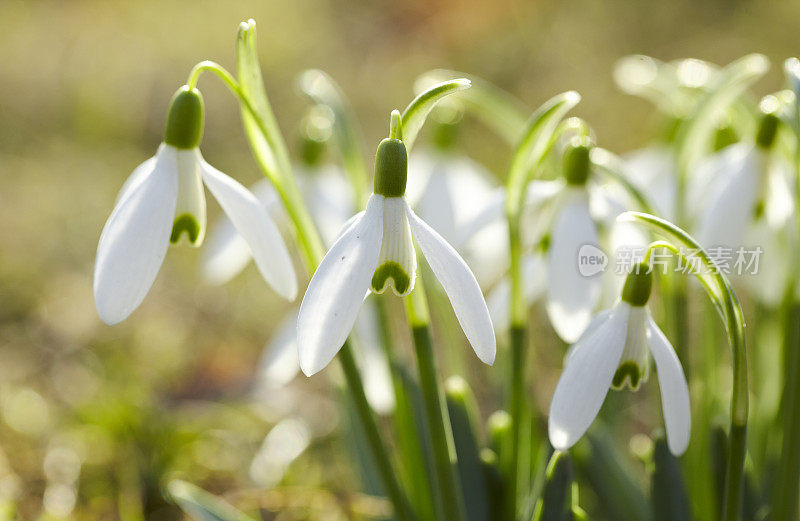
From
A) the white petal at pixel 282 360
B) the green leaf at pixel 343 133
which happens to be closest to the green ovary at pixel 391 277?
the green leaf at pixel 343 133

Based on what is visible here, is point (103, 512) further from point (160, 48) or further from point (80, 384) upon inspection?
point (160, 48)

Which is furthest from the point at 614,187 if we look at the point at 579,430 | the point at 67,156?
the point at 67,156

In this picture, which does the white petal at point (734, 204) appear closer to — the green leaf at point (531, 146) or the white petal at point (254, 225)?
the green leaf at point (531, 146)

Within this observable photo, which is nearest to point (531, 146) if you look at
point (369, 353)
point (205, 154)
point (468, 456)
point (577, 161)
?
point (577, 161)

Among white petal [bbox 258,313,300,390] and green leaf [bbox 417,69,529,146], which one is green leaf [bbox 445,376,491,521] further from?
green leaf [bbox 417,69,529,146]

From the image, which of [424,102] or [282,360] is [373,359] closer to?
[282,360]

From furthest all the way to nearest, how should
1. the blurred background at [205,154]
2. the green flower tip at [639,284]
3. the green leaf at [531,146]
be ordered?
the blurred background at [205,154] < the green leaf at [531,146] < the green flower tip at [639,284]
